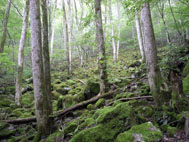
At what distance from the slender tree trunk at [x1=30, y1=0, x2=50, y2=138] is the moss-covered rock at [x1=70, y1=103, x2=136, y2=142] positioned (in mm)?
1729

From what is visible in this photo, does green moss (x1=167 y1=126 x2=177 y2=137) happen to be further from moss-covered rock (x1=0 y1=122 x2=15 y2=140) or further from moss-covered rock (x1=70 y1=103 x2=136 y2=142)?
moss-covered rock (x1=0 y1=122 x2=15 y2=140)

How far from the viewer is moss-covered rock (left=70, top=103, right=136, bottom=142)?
2.97 meters

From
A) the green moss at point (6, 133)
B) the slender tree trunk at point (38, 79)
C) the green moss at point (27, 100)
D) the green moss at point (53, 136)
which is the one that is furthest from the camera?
the green moss at point (27, 100)

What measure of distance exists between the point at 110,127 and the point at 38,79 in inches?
109

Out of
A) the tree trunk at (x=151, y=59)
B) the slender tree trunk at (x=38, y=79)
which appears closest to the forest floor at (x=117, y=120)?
the tree trunk at (x=151, y=59)

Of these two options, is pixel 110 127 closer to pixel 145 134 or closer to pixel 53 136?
pixel 145 134

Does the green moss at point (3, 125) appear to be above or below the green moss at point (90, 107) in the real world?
below

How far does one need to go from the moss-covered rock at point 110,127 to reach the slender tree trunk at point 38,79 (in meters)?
1.73

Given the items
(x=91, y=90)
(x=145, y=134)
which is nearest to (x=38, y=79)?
(x=91, y=90)

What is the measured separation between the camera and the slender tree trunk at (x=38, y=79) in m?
4.32

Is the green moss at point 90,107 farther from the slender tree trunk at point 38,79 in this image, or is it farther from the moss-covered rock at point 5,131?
the moss-covered rock at point 5,131

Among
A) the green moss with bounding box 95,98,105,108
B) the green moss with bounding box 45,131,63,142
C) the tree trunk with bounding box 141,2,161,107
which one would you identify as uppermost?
the tree trunk with bounding box 141,2,161,107

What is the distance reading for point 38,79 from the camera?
4.33 metres

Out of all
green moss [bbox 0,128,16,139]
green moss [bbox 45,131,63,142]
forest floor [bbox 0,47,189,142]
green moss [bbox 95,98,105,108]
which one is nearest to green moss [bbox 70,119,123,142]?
forest floor [bbox 0,47,189,142]
